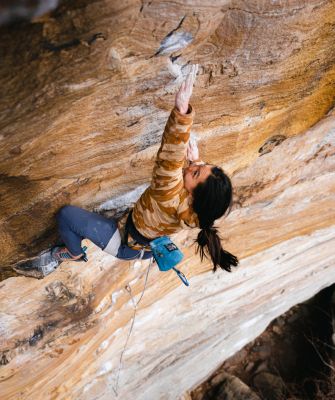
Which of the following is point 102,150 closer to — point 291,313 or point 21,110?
point 21,110

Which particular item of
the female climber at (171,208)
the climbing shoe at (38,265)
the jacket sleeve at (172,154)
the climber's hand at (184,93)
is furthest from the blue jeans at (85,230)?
the climber's hand at (184,93)

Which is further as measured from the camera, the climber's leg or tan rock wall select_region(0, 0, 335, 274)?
the climber's leg

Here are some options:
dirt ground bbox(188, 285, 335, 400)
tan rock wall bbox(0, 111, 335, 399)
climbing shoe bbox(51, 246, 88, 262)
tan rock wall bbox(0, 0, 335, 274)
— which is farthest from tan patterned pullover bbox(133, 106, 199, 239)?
dirt ground bbox(188, 285, 335, 400)

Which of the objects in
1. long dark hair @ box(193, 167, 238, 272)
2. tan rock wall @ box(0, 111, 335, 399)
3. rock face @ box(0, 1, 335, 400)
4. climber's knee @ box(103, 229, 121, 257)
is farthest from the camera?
tan rock wall @ box(0, 111, 335, 399)

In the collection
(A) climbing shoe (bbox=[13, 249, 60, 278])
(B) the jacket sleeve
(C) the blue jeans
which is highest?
(B) the jacket sleeve

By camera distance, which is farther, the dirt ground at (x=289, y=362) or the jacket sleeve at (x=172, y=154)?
the dirt ground at (x=289, y=362)

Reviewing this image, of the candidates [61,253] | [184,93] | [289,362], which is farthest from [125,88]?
[289,362]

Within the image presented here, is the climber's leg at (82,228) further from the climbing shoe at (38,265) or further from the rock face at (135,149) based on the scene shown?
the climbing shoe at (38,265)

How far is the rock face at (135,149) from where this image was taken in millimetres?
1688

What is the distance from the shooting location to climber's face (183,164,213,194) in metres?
1.84

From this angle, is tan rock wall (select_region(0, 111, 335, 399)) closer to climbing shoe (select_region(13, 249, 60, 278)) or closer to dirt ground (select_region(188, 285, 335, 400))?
climbing shoe (select_region(13, 249, 60, 278))

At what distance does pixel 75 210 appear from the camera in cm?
240

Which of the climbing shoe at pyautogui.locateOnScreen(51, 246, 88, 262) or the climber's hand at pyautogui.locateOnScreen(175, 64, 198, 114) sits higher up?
the climber's hand at pyautogui.locateOnScreen(175, 64, 198, 114)

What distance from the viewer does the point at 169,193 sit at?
6.04ft
